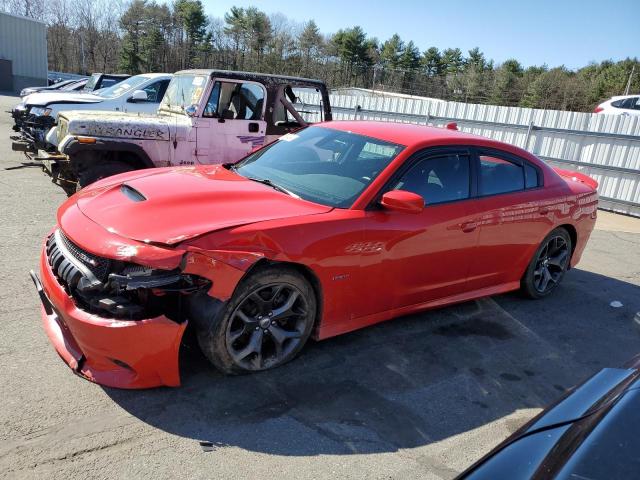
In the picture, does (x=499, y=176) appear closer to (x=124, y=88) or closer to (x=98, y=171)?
(x=98, y=171)

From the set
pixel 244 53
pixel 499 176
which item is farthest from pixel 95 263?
pixel 244 53

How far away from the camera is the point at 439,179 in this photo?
13.6ft

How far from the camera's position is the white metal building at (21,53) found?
33625mm

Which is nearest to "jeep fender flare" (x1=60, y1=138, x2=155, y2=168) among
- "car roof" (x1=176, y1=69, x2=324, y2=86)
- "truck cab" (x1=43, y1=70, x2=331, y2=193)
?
"truck cab" (x1=43, y1=70, x2=331, y2=193)

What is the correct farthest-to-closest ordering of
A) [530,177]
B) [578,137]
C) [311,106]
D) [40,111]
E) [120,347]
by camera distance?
[578,137] < [40,111] < [311,106] < [530,177] < [120,347]

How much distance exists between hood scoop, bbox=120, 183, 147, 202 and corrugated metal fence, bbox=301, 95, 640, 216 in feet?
21.3

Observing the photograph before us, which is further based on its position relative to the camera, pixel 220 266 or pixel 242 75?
pixel 242 75

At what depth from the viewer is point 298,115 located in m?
7.72

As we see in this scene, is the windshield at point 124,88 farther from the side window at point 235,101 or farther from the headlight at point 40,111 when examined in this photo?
the side window at point 235,101

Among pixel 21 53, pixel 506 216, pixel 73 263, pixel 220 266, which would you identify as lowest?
pixel 73 263

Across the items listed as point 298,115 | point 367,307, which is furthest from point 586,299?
point 298,115

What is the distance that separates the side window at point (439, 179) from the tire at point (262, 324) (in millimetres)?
1171

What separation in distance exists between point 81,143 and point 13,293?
2689 mm

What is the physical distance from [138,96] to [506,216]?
889 cm
